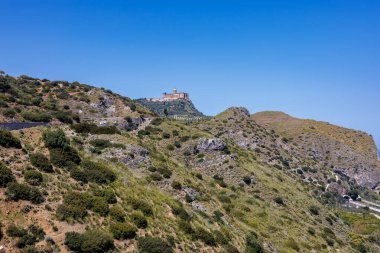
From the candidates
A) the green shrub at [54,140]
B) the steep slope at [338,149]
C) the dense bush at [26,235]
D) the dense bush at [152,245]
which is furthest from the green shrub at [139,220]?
the steep slope at [338,149]

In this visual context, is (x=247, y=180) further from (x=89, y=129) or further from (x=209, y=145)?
(x=89, y=129)

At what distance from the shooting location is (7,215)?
23109mm

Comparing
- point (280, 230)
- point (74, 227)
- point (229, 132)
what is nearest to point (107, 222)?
point (74, 227)

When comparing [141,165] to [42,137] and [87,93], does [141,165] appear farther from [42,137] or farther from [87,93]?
[87,93]

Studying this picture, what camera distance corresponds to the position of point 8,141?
3134 cm

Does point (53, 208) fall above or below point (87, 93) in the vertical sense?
below

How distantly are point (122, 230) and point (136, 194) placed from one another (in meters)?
8.28

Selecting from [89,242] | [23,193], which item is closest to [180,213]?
[89,242]

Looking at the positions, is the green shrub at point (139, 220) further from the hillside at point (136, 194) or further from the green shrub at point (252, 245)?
the green shrub at point (252, 245)

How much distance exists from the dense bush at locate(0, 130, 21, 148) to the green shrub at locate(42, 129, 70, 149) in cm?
292

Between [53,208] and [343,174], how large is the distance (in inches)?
5950

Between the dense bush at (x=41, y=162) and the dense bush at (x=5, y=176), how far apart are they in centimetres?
324

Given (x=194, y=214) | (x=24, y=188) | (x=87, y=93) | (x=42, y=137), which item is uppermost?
(x=87, y=93)

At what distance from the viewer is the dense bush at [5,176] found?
25500 millimetres
